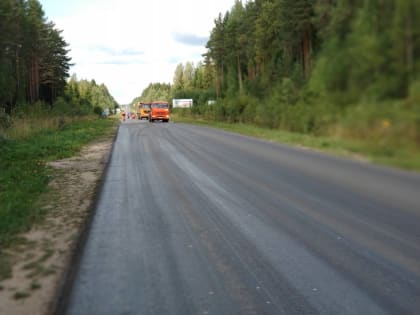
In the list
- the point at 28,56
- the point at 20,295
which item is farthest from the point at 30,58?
the point at 20,295

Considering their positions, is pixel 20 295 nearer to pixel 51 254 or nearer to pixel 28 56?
pixel 51 254

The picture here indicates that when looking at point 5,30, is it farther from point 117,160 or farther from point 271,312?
point 271,312

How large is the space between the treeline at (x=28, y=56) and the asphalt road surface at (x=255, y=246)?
107 ft

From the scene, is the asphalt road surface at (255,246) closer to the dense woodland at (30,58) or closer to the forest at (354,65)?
the forest at (354,65)

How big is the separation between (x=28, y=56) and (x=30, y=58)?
822mm

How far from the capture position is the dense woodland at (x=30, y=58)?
3925 cm

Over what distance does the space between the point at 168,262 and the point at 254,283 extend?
111 centimetres

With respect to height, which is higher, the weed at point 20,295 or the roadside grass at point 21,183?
the roadside grass at point 21,183

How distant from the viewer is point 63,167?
12445mm

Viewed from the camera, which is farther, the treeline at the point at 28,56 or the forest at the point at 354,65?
the treeline at the point at 28,56

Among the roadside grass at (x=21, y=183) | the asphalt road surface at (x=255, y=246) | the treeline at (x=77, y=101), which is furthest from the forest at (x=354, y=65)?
the treeline at (x=77, y=101)

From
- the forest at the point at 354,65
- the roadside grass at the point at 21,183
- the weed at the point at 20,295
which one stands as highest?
the forest at the point at 354,65

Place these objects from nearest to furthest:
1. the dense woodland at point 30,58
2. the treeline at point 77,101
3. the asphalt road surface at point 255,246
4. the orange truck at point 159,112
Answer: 1. the asphalt road surface at point 255,246
2. the dense woodland at point 30,58
3. the treeline at point 77,101
4. the orange truck at point 159,112

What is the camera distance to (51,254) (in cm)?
503
